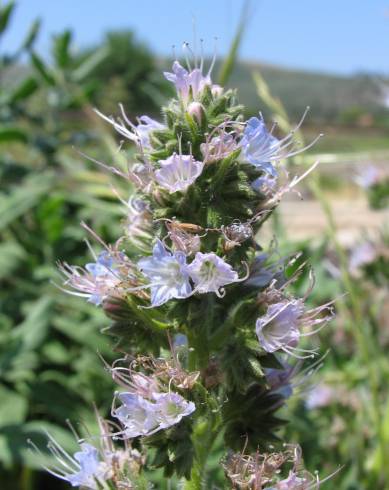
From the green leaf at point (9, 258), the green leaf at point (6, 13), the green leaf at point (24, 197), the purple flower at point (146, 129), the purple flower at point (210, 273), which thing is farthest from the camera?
the green leaf at point (6, 13)

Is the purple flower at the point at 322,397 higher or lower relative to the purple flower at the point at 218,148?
lower

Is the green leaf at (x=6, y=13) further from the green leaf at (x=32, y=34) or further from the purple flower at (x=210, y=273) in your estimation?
the purple flower at (x=210, y=273)

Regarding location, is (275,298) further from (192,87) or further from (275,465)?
(192,87)

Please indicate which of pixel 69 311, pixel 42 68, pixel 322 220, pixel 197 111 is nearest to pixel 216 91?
pixel 197 111

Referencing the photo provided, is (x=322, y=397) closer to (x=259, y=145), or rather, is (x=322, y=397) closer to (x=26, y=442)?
(x=26, y=442)

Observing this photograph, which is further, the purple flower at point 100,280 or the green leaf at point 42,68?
the green leaf at point 42,68

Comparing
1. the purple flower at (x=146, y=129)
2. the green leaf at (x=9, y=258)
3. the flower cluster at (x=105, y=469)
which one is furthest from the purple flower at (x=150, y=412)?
the green leaf at (x=9, y=258)
